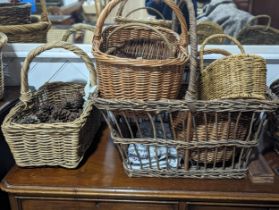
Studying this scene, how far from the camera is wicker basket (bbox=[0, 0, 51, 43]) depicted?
44.1 inches

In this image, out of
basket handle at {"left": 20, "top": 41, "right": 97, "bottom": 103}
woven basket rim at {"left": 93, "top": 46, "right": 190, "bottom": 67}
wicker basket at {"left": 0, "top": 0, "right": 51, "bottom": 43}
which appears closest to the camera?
woven basket rim at {"left": 93, "top": 46, "right": 190, "bottom": 67}

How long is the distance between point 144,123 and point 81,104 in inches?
8.4

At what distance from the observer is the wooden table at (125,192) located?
31.7 inches

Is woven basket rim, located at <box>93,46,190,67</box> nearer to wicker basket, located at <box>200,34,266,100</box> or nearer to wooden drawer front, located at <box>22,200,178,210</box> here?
wicker basket, located at <box>200,34,266,100</box>

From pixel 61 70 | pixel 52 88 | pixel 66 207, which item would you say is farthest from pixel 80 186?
pixel 61 70

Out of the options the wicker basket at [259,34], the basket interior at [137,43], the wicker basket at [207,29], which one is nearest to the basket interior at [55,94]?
the basket interior at [137,43]

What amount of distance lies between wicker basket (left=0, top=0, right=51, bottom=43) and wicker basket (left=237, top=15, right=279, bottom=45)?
76 cm

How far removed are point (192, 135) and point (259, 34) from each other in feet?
2.14

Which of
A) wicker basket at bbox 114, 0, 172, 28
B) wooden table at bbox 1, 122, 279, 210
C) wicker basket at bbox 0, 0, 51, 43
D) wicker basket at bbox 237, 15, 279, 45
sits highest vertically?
wicker basket at bbox 114, 0, 172, 28

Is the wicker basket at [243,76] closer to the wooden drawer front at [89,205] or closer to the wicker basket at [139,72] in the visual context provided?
the wicker basket at [139,72]

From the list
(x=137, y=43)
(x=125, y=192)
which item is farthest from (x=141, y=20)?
(x=125, y=192)

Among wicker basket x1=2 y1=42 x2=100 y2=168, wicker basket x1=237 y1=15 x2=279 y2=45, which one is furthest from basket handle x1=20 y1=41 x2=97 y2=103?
wicker basket x1=237 y1=15 x2=279 y2=45

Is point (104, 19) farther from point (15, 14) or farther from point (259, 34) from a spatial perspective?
point (259, 34)

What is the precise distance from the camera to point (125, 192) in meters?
0.81
